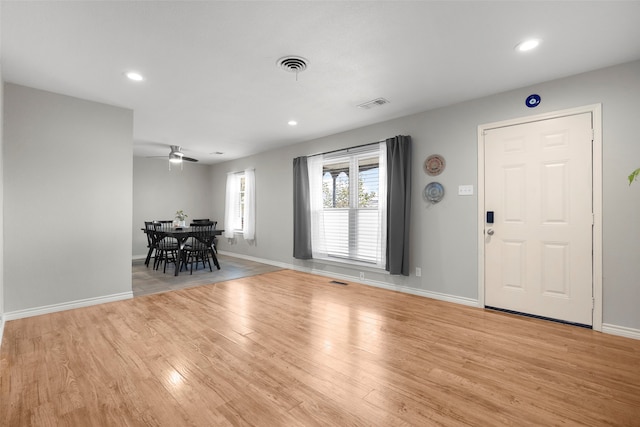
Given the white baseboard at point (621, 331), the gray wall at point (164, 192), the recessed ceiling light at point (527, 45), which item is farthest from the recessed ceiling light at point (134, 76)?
the white baseboard at point (621, 331)

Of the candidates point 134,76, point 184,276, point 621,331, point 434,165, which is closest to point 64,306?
point 184,276

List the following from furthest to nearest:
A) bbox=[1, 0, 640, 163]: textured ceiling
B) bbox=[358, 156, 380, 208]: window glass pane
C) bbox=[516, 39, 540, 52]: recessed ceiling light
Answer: bbox=[358, 156, 380, 208]: window glass pane < bbox=[516, 39, 540, 52]: recessed ceiling light < bbox=[1, 0, 640, 163]: textured ceiling

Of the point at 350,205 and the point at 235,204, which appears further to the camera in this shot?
the point at 235,204

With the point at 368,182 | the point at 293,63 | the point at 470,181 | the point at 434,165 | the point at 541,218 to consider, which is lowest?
the point at 541,218

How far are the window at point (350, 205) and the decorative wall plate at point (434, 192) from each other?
0.65 m

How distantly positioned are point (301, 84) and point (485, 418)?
323cm

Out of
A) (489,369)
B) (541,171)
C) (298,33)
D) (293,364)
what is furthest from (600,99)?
(293,364)

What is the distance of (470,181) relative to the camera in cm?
357

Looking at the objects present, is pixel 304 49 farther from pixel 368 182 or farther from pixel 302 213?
pixel 302 213

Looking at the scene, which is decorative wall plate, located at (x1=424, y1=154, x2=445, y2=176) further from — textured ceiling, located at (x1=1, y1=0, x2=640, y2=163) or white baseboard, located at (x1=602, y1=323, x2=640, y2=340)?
white baseboard, located at (x1=602, y1=323, x2=640, y2=340)

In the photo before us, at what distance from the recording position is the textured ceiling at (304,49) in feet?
6.45

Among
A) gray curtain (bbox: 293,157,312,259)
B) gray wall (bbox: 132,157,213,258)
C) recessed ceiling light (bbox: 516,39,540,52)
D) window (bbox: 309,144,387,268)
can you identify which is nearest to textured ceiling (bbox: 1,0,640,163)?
recessed ceiling light (bbox: 516,39,540,52)

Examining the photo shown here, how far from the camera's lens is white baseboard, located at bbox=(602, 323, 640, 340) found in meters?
2.60

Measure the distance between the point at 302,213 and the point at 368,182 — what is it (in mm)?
1497
